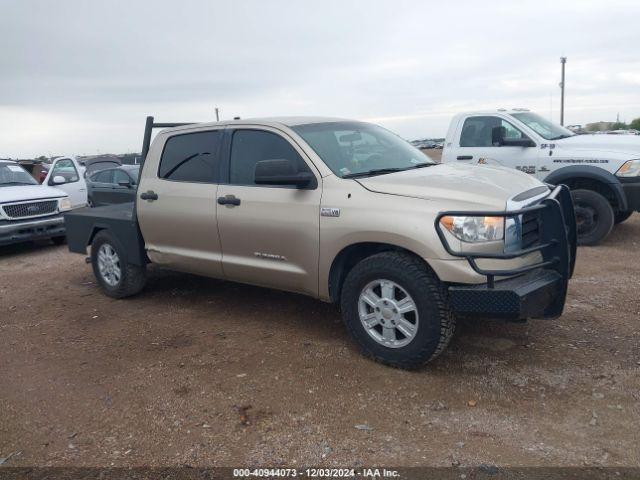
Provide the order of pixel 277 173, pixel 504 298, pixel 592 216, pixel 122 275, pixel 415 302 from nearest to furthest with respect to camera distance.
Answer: pixel 504 298 → pixel 415 302 → pixel 277 173 → pixel 122 275 → pixel 592 216

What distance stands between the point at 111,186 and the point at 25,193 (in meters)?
2.89

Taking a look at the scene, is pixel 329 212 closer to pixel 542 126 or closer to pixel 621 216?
pixel 542 126

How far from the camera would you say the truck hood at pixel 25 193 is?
9.35 meters

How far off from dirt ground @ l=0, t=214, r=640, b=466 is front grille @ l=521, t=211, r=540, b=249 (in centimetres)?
90

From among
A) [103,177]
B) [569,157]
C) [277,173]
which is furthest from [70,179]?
[569,157]

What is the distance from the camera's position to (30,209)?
9.61 metres

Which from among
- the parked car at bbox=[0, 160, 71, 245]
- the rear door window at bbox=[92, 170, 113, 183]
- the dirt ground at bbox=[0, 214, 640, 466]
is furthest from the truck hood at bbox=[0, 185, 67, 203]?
the dirt ground at bbox=[0, 214, 640, 466]

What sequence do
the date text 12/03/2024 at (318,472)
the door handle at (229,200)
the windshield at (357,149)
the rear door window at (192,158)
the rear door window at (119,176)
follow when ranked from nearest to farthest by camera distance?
the date text 12/03/2024 at (318,472)
the windshield at (357,149)
the door handle at (229,200)
the rear door window at (192,158)
the rear door window at (119,176)

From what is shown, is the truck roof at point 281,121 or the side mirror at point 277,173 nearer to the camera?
the side mirror at point 277,173

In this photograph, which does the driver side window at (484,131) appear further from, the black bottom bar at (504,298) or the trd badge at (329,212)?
the black bottom bar at (504,298)

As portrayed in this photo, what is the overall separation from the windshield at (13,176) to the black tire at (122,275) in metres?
4.91

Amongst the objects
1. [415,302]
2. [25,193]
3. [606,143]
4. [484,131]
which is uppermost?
[484,131]

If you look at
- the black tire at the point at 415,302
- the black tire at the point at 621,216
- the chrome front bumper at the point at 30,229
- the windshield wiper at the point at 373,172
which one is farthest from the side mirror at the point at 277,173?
the chrome front bumper at the point at 30,229

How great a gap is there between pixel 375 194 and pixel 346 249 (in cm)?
48
